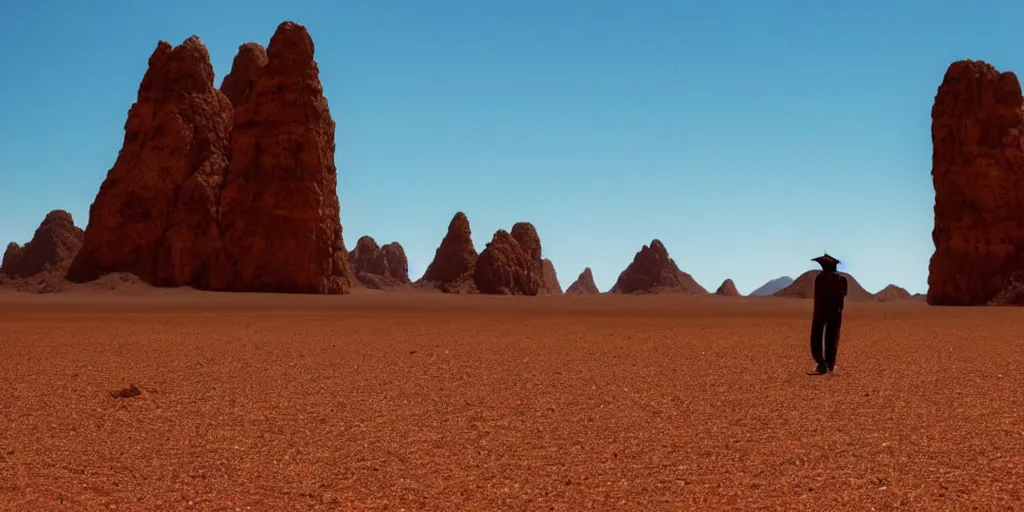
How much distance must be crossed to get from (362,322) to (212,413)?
54.0ft

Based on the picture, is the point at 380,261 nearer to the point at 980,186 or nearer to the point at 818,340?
the point at 980,186

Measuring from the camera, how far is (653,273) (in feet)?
402

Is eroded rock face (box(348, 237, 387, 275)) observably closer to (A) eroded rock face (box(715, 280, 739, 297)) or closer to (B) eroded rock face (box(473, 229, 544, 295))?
(B) eroded rock face (box(473, 229, 544, 295))

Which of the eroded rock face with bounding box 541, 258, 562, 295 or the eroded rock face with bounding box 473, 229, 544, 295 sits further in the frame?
the eroded rock face with bounding box 541, 258, 562, 295

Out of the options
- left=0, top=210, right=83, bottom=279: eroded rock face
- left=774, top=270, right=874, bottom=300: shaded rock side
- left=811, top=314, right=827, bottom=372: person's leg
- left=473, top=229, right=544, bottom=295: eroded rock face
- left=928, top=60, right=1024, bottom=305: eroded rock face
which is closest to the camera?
left=811, top=314, right=827, bottom=372: person's leg

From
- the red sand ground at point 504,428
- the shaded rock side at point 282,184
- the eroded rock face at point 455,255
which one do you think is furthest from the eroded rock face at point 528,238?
the red sand ground at point 504,428

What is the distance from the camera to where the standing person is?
1309 centimetres

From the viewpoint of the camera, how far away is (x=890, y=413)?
916cm

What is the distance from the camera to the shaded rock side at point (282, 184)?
49.8m

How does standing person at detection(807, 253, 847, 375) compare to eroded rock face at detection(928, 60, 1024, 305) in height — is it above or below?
below

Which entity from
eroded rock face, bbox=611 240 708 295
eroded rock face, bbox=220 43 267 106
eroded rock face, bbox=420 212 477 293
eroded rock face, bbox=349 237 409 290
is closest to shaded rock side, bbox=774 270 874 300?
eroded rock face, bbox=611 240 708 295

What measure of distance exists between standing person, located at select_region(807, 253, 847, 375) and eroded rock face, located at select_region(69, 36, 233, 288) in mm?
42197

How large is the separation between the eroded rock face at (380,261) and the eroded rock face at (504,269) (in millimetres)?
17938

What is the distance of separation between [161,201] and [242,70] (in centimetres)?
1793
